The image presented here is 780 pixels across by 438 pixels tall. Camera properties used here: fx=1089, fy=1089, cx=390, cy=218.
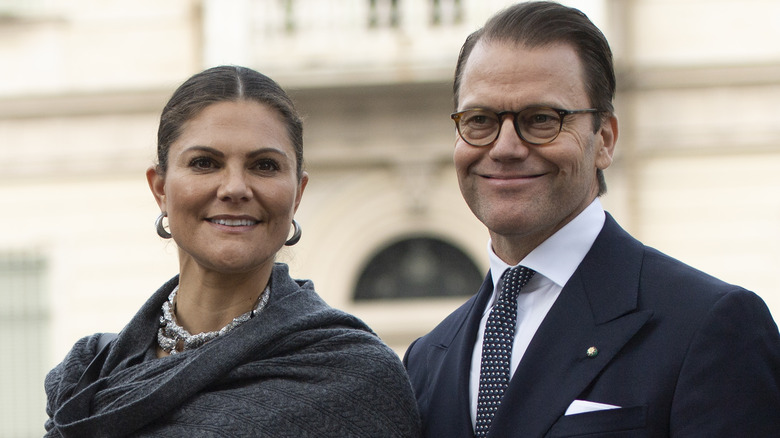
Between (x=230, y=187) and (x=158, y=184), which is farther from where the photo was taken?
(x=158, y=184)

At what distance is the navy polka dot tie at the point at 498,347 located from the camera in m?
2.41

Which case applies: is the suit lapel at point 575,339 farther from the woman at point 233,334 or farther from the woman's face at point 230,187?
the woman's face at point 230,187

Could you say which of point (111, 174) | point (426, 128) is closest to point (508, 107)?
point (426, 128)

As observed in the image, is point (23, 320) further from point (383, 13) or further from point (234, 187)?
point (234, 187)

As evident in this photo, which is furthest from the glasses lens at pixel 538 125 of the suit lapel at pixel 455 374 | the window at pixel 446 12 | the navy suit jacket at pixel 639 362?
the window at pixel 446 12

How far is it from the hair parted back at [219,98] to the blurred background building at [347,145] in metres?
5.88

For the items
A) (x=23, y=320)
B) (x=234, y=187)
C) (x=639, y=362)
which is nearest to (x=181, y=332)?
(x=234, y=187)

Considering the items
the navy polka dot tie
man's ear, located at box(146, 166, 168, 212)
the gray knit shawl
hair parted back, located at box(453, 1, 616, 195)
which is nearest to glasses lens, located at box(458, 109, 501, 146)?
hair parted back, located at box(453, 1, 616, 195)

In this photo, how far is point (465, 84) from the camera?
258 cm

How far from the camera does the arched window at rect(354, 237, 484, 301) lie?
899cm

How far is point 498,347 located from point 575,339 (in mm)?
199

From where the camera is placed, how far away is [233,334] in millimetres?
2545

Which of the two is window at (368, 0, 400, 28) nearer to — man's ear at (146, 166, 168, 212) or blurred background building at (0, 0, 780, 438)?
blurred background building at (0, 0, 780, 438)

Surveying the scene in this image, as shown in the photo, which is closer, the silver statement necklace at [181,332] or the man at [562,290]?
the man at [562,290]
